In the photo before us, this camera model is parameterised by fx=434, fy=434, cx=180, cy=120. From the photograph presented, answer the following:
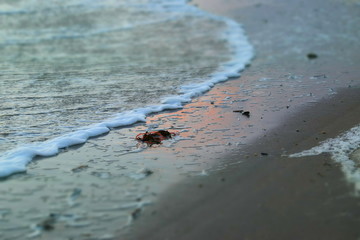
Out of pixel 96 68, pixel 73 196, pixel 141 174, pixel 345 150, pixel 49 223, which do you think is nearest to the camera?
pixel 49 223

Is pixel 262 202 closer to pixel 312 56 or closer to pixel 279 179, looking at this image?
pixel 279 179

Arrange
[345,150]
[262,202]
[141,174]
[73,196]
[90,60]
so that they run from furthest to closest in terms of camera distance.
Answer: [90,60] → [345,150] → [141,174] → [73,196] → [262,202]

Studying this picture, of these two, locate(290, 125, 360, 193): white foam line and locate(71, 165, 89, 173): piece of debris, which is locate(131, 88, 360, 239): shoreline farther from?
locate(71, 165, 89, 173): piece of debris

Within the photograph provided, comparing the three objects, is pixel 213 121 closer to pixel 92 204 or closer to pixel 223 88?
pixel 223 88

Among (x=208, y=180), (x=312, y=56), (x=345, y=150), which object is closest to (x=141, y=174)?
(x=208, y=180)

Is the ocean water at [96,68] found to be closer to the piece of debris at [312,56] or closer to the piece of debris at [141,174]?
the piece of debris at [141,174]

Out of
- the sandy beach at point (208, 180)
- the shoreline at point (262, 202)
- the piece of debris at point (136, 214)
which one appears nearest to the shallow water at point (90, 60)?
the sandy beach at point (208, 180)

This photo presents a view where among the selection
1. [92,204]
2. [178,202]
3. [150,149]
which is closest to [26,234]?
[92,204]

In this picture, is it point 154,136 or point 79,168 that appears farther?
point 154,136
